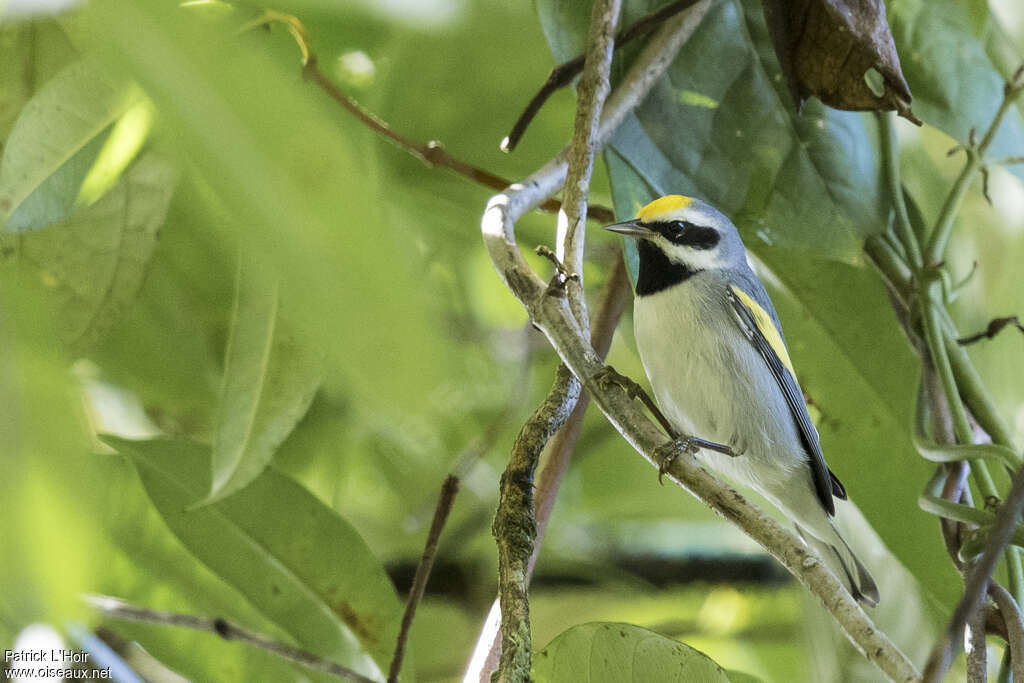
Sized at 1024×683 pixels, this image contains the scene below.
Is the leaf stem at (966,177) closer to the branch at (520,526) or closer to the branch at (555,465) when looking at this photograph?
the branch at (555,465)

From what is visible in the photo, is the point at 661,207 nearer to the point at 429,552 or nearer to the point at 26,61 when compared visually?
the point at 429,552

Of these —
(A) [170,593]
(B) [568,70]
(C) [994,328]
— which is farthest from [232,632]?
(C) [994,328]

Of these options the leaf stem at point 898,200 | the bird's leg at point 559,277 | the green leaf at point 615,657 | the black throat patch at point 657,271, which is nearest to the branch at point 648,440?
the bird's leg at point 559,277

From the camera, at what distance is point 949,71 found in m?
0.99

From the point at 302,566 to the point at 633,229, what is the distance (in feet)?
1.53

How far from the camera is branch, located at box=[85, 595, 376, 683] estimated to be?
77 centimetres

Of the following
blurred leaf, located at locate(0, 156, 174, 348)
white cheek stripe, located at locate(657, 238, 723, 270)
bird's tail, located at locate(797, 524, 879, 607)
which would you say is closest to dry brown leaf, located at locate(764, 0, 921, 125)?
white cheek stripe, located at locate(657, 238, 723, 270)

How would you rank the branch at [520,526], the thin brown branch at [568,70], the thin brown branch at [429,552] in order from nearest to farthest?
the branch at [520,526] < the thin brown branch at [429,552] < the thin brown branch at [568,70]

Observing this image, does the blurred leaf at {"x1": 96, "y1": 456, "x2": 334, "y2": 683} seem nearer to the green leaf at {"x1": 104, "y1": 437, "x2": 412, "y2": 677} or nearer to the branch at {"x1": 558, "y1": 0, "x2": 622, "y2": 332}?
the green leaf at {"x1": 104, "y1": 437, "x2": 412, "y2": 677}

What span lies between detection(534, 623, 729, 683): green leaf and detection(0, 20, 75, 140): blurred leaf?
59 centimetres

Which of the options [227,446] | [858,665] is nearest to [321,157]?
[227,446]

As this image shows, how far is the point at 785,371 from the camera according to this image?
99 centimetres

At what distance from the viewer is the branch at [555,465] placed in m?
0.60

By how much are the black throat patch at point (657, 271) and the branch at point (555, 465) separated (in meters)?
0.03
